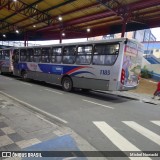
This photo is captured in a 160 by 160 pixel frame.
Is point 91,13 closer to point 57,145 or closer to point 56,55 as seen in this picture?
point 56,55

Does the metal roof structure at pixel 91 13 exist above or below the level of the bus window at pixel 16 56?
above

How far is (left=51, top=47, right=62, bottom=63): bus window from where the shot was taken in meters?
12.8

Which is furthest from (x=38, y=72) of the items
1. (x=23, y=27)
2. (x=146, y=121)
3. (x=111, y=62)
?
(x=23, y=27)

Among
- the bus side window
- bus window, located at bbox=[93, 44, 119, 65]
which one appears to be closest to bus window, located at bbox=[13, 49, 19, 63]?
the bus side window

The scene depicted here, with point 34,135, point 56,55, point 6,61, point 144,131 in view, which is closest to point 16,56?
point 6,61

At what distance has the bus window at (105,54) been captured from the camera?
31.7 feet

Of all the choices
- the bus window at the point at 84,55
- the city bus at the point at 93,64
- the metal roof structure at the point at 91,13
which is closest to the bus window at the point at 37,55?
the city bus at the point at 93,64

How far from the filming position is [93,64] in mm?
10672

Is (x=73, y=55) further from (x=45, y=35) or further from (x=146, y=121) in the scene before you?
(x=45, y=35)

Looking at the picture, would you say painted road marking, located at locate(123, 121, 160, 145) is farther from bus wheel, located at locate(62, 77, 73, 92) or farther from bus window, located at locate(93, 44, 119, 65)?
bus wheel, located at locate(62, 77, 73, 92)

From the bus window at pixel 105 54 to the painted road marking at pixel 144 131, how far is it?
13.9 ft

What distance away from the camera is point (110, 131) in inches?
212

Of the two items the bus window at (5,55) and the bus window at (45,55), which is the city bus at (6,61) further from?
the bus window at (45,55)

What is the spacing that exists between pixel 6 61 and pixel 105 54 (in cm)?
1329
